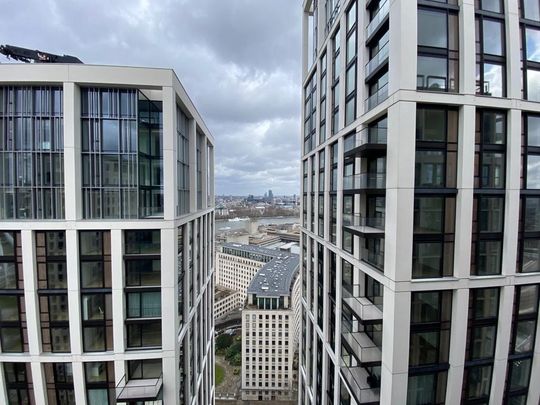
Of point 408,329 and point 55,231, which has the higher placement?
point 55,231

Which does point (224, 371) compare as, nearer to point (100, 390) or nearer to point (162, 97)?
point (100, 390)

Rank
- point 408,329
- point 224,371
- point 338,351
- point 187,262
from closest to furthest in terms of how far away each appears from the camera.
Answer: point 408,329 → point 338,351 → point 187,262 → point 224,371

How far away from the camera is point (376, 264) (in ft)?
37.1

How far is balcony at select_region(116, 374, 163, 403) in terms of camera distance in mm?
12548

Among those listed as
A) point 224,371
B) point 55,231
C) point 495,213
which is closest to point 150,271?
point 55,231

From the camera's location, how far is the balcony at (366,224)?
1082 cm

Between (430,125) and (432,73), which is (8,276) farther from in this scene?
(432,73)

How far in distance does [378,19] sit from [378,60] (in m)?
1.85

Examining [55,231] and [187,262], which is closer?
[55,231]

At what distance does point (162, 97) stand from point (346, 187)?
1116 cm

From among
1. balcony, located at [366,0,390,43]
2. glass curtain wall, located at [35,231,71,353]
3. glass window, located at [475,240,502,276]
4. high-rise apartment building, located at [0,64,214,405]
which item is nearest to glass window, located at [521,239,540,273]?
glass window, located at [475,240,502,276]

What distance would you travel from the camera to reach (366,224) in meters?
12.2

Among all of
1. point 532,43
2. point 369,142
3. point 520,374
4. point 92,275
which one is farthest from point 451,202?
point 92,275

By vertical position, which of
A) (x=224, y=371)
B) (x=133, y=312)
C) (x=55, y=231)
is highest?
(x=55, y=231)
